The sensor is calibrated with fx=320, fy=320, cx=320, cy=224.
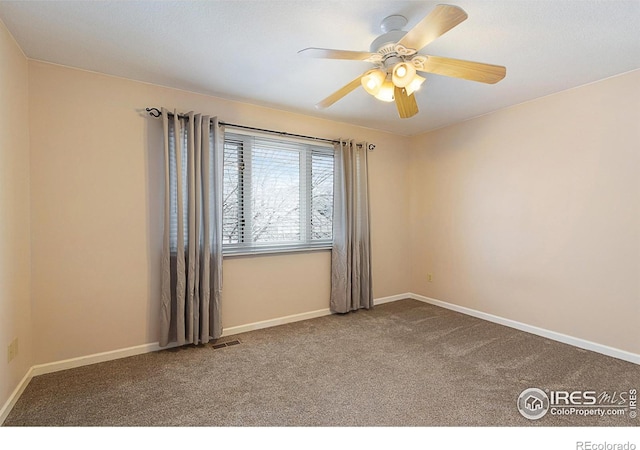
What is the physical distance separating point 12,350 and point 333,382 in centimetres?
210

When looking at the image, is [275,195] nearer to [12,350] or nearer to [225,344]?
[225,344]

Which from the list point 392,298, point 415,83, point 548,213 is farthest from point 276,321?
point 548,213

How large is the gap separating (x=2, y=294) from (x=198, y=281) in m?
1.28

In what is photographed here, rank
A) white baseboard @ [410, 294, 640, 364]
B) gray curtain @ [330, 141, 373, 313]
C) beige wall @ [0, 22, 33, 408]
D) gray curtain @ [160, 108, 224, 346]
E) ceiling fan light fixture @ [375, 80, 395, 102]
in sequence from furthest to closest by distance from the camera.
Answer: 1. gray curtain @ [330, 141, 373, 313]
2. gray curtain @ [160, 108, 224, 346]
3. white baseboard @ [410, 294, 640, 364]
4. ceiling fan light fixture @ [375, 80, 395, 102]
5. beige wall @ [0, 22, 33, 408]

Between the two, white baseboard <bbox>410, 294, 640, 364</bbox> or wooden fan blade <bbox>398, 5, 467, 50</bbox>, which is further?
white baseboard <bbox>410, 294, 640, 364</bbox>

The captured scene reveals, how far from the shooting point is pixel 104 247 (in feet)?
8.64

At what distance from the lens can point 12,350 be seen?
2041 millimetres

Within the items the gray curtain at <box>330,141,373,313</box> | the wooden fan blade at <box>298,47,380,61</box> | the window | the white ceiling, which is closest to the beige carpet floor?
the gray curtain at <box>330,141,373,313</box>

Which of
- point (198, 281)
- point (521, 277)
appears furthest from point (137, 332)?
point (521, 277)

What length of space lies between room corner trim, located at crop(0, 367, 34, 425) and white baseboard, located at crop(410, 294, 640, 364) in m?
4.13

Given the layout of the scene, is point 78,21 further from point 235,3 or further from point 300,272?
point 300,272

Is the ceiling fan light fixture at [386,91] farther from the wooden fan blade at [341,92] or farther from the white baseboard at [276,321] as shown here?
the white baseboard at [276,321]

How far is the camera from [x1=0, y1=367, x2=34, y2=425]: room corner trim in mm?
1847

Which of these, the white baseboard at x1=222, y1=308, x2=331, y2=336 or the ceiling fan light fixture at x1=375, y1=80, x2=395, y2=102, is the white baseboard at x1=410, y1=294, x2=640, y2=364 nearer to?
the white baseboard at x1=222, y1=308, x2=331, y2=336
